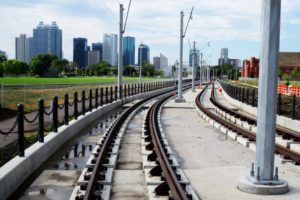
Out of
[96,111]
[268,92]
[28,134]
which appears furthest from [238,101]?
[268,92]

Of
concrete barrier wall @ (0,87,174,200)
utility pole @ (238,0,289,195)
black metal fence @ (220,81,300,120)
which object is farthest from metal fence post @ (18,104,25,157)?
black metal fence @ (220,81,300,120)

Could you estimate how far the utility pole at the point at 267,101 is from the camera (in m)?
8.48

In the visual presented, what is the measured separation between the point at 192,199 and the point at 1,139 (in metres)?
8.90

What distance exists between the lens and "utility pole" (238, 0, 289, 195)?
27.8ft

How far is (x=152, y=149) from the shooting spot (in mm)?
12984

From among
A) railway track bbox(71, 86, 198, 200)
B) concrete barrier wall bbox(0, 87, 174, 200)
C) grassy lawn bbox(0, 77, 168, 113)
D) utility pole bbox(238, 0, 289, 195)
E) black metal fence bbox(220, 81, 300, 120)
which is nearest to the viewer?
railway track bbox(71, 86, 198, 200)

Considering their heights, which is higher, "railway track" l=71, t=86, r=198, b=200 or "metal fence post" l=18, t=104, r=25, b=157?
"metal fence post" l=18, t=104, r=25, b=157

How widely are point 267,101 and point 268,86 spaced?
0.89ft

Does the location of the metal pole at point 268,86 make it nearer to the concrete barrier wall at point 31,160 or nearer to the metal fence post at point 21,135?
the concrete barrier wall at point 31,160

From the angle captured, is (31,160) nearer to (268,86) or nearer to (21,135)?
(21,135)

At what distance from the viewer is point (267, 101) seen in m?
8.66

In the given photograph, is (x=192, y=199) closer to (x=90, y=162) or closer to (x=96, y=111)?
(x=90, y=162)

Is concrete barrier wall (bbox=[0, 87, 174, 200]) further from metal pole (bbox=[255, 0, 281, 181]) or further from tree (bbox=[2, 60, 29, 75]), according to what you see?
tree (bbox=[2, 60, 29, 75])

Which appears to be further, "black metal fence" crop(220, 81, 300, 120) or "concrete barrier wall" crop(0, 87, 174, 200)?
"black metal fence" crop(220, 81, 300, 120)
